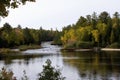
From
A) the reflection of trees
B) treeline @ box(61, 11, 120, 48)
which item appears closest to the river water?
the reflection of trees

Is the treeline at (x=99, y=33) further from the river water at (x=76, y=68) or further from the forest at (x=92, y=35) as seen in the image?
the river water at (x=76, y=68)

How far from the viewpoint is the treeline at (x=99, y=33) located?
139500 mm

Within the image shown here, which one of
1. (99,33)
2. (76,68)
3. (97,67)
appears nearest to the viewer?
(76,68)

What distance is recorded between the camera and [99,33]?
146000 millimetres

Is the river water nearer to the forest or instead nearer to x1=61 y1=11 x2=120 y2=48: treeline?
the forest

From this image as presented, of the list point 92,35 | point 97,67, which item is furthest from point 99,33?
point 97,67

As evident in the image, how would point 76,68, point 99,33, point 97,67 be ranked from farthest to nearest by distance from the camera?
point 99,33 < point 97,67 < point 76,68

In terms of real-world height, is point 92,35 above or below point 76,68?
above

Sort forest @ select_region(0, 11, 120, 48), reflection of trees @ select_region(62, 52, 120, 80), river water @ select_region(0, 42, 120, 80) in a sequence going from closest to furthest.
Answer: river water @ select_region(0, 42, 120, 80) → reflection of trees @ select_region(62, 52, 120, 80) → forest @ select_region(0, 11, 120, 48)

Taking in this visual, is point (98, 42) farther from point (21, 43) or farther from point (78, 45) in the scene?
point (21, 43)

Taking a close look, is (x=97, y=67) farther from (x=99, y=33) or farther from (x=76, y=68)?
(x=99, y=33)

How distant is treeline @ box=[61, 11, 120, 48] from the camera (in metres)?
140

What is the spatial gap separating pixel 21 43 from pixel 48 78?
487ft

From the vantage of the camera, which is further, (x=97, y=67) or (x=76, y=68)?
(x=97, y=67)
